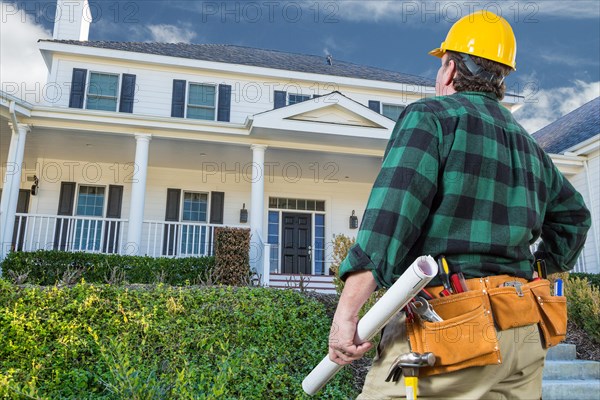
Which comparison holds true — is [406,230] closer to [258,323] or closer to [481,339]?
[481,339]

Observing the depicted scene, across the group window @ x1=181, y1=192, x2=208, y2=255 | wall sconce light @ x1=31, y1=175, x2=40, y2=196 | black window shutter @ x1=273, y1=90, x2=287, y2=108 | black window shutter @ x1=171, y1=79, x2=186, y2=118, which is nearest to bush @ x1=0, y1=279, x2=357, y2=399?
window @ x1=181, y1=192, x2=208, y2=255

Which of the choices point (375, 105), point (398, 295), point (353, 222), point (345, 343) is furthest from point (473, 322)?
point (375, 105)

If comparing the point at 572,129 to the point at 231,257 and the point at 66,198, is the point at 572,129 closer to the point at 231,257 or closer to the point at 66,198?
the point at 231,257

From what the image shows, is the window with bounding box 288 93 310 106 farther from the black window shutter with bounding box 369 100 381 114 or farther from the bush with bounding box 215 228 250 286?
the bush with bounding box 215 228 250 286

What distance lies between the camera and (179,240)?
11672 millimetres

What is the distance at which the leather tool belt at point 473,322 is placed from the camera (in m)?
1.45

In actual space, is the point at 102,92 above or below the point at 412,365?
above

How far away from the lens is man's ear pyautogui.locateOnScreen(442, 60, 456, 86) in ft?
6.11

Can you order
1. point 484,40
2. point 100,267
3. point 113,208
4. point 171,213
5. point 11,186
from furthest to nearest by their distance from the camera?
point 171,213 → point 113,208 → point 11,186 → point 100,267 → point 484,40

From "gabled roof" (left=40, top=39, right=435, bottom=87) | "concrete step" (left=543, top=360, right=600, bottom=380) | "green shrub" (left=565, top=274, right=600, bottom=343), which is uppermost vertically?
"gabled roof" (left=40, top=39, right=435, bottom=87)

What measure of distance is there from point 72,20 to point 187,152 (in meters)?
6.21

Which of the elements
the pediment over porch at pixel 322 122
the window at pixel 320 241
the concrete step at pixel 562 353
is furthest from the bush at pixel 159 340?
the window at pixel 320 241

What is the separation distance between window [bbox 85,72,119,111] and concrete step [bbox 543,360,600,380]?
1113 cm

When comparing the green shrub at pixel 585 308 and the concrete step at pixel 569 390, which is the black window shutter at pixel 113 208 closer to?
the green shrub at pixel 585 308
